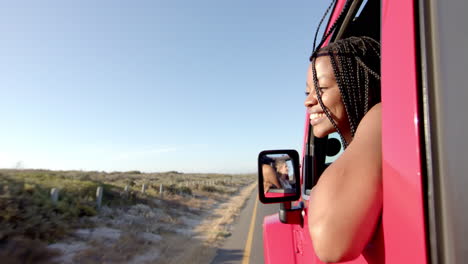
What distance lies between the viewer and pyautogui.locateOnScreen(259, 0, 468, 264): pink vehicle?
0.60 meters

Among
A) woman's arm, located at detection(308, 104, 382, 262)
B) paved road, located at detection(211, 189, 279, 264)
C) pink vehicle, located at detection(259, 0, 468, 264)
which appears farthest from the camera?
paved road, located at detection(211, 189, 279, 264)

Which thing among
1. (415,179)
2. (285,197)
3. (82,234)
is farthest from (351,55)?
(82,234)

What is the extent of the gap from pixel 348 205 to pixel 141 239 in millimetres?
7765

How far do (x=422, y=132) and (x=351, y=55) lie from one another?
0.68 meters

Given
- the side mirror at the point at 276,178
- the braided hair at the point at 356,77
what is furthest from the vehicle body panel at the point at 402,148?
the side mirror at the point at 276,178

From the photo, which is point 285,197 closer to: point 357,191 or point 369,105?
point 369,105

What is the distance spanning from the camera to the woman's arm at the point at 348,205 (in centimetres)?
78

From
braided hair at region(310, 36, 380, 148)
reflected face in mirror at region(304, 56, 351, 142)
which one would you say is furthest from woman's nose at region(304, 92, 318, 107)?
braided hair at region(310, 36, 380, 148)

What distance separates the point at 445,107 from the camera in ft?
2.04

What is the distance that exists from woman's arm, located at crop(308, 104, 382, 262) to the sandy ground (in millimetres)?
5805

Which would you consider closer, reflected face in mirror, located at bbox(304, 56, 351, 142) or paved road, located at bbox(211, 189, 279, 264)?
reflected face in mirror, located at bbox(304, 56, 351, 142)

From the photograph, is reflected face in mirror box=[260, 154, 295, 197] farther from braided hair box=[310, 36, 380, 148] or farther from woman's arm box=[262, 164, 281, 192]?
braided hair box=[310, 36, 380, 148]

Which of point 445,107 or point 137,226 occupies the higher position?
point 445,107

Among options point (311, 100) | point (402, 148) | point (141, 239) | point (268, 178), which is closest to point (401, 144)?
point (402, 148)
